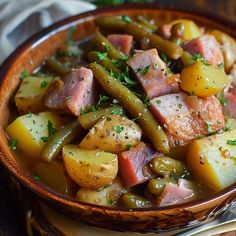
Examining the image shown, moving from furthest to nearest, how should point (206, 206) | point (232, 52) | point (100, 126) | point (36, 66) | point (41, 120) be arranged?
point (36, 66)
point (232, 52)
point (41, 120)
point (100, 126)
point (206, 206)

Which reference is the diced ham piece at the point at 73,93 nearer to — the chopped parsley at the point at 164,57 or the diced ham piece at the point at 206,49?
the chopped parsley at the point at 164,57

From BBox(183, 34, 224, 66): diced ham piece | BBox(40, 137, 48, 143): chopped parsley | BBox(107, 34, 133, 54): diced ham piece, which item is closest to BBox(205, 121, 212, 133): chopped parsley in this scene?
BBox(183, 34, 224, 66): diced ham piece

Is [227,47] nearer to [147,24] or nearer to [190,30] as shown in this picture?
[190,30]

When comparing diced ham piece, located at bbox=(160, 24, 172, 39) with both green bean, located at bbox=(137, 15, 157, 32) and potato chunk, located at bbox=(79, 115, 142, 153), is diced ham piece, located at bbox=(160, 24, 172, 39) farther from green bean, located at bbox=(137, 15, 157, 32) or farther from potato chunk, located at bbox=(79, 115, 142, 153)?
potato chunk, located at bbox=(79, 115, 142, 153)

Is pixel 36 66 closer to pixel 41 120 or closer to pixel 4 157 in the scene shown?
pixel 41 120

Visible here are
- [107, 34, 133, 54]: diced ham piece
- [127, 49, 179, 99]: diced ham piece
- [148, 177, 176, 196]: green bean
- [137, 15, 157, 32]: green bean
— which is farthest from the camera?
[137, 15, 157, 32]: green bean

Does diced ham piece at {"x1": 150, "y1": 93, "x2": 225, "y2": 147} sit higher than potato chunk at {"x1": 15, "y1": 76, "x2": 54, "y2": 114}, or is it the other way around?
potato chunk at {"x1": 15, "y1": 76, "x2": 54, "y2": 114}

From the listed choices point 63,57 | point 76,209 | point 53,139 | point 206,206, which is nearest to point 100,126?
point 53,139
